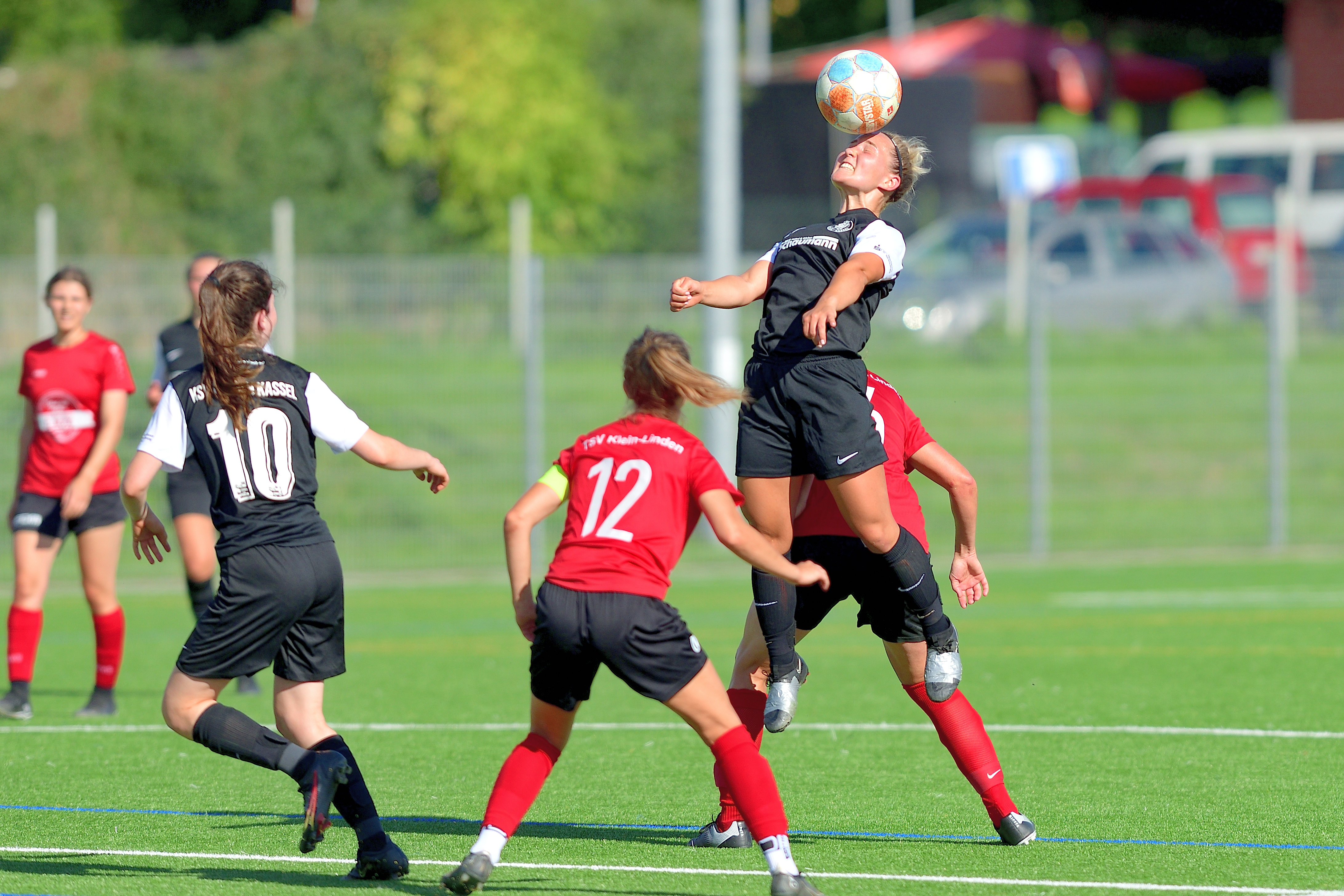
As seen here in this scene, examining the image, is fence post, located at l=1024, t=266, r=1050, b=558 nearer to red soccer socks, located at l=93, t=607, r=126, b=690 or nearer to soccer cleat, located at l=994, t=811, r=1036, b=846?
red soccer socks, located at l=93, t=607, r=126, b=690

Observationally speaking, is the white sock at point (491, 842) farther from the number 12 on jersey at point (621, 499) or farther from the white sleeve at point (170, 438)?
the white sleeve at point (170, 438)

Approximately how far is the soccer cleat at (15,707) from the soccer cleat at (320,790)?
4104mm

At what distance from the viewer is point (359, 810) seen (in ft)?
18.0

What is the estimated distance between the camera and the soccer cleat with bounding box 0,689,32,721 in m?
8.91

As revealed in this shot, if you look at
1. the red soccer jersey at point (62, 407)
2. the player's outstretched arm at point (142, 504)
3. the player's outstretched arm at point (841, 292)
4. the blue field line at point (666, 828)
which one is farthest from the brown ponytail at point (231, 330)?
the red soccer jersey at point (62, 407)

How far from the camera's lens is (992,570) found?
16.1 metres

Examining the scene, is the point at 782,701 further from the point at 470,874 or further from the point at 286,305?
the point at 286,305

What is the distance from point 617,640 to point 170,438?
1626 mm

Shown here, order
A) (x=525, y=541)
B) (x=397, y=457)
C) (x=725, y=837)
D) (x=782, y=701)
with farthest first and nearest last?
1. (x=725, y=837)
2. (x=782, y=701)
3. (x=397, y=457)
4. (x=525, y=541)

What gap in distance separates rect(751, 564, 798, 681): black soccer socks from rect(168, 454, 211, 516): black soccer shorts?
4.12 m

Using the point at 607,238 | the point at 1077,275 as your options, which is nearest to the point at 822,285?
the point at 1077,275

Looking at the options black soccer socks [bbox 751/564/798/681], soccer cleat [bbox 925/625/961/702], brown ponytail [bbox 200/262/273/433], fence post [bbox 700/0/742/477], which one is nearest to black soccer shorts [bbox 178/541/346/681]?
brown ponytail [bbox 200/262/273/433]

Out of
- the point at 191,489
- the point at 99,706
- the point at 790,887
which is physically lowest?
the point at 99,706

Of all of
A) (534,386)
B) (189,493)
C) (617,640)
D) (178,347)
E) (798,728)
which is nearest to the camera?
(617,640)
